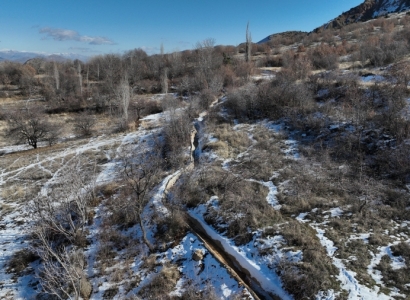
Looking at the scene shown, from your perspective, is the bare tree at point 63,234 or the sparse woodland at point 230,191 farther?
the bare tree at point 63,234

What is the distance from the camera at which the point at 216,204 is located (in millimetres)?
16953

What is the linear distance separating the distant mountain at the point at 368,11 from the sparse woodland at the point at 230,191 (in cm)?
5424

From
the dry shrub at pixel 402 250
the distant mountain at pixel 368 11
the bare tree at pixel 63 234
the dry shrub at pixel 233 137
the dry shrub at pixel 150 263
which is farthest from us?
the distant mountain at pixel 368 11

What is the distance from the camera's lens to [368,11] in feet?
283

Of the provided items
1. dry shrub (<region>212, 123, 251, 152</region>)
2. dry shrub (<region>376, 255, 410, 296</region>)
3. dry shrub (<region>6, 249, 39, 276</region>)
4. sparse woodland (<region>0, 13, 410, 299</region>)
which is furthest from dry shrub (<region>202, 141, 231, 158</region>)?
dry shrub (<region>6, 249, 39, 276</region>)

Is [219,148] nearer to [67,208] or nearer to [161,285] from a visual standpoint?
[67,208]

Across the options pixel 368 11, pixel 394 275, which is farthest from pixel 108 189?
pixel 368 11

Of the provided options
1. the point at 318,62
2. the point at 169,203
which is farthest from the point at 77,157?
the point at 318,62

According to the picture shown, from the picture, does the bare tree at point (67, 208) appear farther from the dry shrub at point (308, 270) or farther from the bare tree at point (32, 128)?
the dry shrub at point (308, 270)

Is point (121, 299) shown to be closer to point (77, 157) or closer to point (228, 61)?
point (77, 157)

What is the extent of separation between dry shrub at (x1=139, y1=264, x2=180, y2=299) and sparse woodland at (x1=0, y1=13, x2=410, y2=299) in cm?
6

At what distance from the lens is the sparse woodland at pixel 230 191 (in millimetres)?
11914

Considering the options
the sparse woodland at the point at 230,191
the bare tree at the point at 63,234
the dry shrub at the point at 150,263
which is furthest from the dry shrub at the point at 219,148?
the dry shrub at the point at 150,263

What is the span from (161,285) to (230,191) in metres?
7.39
